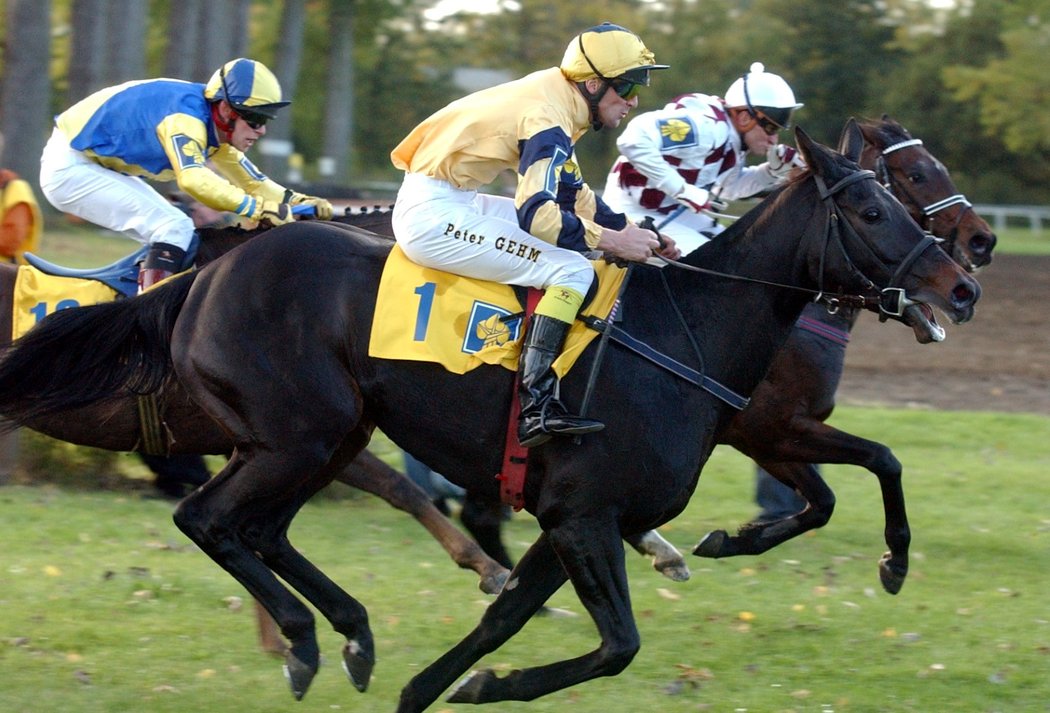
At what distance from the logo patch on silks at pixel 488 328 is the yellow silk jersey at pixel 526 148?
34 centimetres

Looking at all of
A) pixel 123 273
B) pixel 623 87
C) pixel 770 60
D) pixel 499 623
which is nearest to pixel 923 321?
pixel 623 87

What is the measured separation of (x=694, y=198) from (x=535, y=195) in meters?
2.41

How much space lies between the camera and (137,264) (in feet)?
20.3

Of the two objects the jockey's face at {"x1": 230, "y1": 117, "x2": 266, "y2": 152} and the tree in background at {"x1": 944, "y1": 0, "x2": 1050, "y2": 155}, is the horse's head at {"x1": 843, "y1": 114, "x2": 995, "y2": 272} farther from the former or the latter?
the tree in background at {"x1": 944, "y1": 0, "x2": 1050, "y2": 155}

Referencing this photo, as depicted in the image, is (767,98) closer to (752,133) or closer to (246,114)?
(752,133)

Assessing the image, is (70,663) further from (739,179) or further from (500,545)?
(739,179)

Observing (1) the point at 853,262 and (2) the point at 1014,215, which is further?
(2) the point at 1014,215

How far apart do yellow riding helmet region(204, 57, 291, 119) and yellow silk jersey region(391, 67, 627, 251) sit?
1.21m

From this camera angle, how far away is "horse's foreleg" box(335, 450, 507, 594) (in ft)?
20.5

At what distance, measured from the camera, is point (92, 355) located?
547cm

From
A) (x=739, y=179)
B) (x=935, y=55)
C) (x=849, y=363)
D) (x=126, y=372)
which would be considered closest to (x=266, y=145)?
(x=849, y=363)

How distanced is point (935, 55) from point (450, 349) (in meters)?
42.4

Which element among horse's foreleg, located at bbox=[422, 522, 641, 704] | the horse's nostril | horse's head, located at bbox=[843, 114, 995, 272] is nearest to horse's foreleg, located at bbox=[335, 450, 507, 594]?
horse's foreleg, located at bbox=[422, 522, 641, 704]

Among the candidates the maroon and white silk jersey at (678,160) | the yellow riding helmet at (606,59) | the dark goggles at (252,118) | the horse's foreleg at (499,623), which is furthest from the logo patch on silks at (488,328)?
the maroon and white silk jersey at (678,160)
